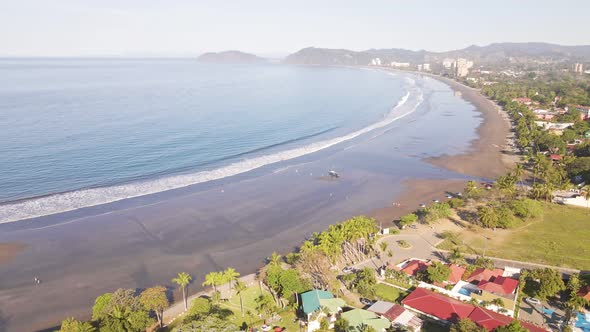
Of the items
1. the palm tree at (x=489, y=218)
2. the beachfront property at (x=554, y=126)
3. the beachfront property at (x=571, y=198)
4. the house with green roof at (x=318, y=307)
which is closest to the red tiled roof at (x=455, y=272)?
the house with green roof at (x=318, y=307)

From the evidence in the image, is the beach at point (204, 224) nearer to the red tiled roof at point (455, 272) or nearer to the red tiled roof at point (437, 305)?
the red tiled roof at point (455, 272)

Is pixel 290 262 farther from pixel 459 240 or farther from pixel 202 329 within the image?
pixel 459 240

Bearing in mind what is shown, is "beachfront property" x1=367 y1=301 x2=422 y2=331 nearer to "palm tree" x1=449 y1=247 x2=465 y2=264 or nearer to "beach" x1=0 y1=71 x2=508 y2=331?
"palm tree" x1=449 y1=247 x2=465 y2=264

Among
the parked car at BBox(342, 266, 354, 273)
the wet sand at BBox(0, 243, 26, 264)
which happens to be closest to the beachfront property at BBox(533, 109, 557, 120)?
the parked car at BBox(342, 266, 354, 273)

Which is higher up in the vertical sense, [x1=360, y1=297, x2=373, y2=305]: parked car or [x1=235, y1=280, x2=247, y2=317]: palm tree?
[x1=235, y1=280, x2=247, y2=317]: palm tree

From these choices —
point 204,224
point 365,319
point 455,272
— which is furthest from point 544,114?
point 365,319

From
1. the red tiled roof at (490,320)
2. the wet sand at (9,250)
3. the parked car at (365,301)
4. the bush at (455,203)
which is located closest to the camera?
the red tiled roof at (490,320)

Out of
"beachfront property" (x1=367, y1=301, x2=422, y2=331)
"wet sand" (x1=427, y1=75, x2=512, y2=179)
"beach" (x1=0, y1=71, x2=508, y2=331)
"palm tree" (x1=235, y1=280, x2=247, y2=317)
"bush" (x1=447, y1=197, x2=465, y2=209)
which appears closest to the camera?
"beachfront property" (x1=367, y1=301, x2=422, y2=331)
